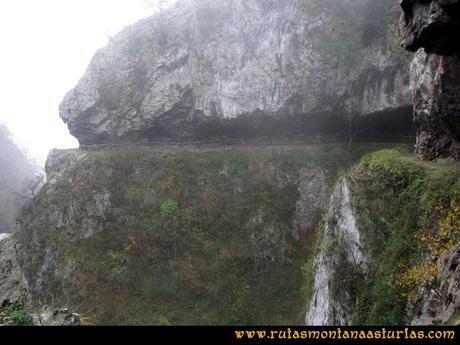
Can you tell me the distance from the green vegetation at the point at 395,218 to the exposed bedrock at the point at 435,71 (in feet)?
5.96

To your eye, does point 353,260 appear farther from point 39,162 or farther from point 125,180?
point 39,162

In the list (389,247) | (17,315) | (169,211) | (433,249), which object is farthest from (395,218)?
(169,211)

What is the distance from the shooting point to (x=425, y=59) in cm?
2006

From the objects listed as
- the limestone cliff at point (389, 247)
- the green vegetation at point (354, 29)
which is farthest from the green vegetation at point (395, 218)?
the green vegetation at point (354, 29)

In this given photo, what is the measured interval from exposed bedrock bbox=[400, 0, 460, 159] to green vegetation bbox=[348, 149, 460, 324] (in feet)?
5.96

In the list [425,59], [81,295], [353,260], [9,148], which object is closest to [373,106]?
[425,59]

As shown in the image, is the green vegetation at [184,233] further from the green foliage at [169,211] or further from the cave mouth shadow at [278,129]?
the cave mouth shadow at [278,129]

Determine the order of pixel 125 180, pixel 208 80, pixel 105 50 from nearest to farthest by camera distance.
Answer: pixel 125 180, pixel 208 80, pixel 105 50

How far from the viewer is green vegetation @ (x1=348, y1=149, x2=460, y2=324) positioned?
14.4 m

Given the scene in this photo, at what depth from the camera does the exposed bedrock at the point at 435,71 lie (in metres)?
12.5

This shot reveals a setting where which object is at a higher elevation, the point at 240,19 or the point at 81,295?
the point at 240,19

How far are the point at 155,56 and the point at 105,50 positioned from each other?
7.19 m

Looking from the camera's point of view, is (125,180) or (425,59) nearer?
(425,59)

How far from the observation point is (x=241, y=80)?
121ft
